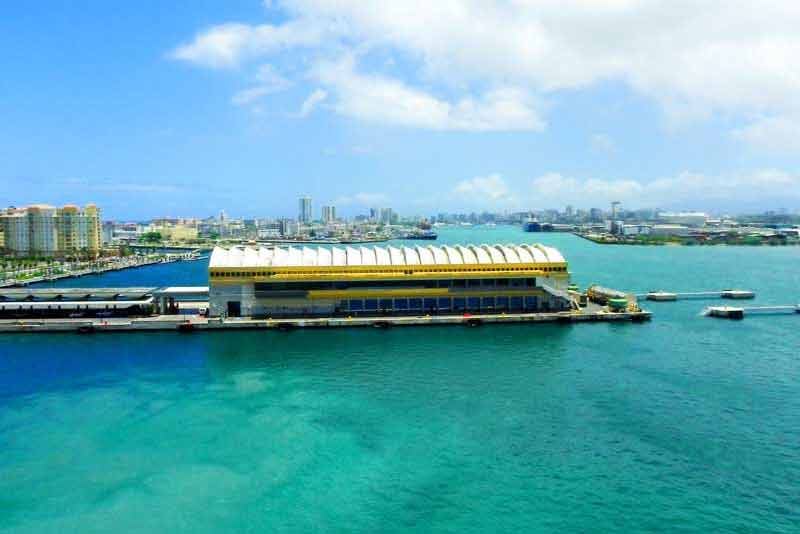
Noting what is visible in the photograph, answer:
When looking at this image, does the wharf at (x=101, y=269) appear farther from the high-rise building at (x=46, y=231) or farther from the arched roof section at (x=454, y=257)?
the arched roof section at (x=454, y=257)

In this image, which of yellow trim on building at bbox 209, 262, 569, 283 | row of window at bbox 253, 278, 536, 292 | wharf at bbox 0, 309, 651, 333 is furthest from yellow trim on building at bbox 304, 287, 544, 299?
wharf at bbox 0, 309, 651, 333

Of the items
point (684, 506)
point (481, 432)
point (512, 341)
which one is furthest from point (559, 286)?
point (684, 506)

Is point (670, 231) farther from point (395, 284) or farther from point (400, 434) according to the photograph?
point (400, 434)

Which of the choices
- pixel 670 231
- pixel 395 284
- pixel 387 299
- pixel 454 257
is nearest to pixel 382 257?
pixel 395 284

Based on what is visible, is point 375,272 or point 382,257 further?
point 382,257

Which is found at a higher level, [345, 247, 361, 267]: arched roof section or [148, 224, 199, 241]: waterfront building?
[148, 224, 199, 241]: waterfront building

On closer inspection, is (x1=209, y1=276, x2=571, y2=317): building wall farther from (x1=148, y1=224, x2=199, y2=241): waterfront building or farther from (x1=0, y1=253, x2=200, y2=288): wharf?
(x1=148, y1=224, x2=199, y2=241): waterfront building
